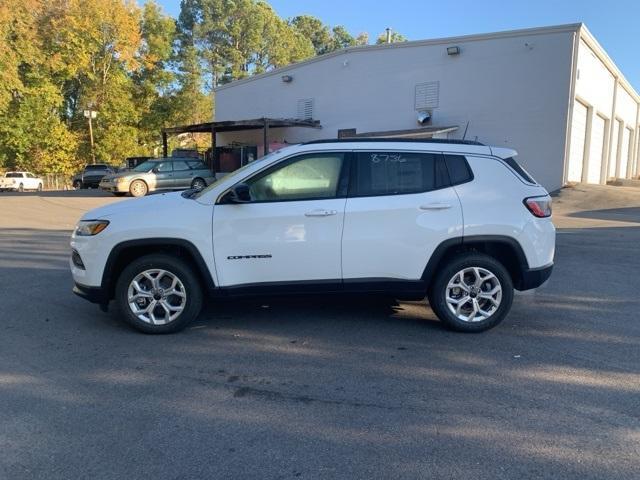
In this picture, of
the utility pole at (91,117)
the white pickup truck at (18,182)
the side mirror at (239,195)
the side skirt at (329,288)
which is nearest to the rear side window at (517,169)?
the side skirt at (329,288)

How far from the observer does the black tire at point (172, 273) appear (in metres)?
4.89

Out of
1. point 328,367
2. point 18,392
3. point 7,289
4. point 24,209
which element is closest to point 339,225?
point 328,367

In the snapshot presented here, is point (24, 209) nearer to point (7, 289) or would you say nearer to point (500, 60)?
point (7, 289)

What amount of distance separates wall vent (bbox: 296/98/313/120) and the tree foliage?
1835cm

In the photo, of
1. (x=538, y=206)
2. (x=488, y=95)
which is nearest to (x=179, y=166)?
(x=488, y=95)

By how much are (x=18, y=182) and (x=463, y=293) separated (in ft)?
126

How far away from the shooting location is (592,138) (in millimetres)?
25219

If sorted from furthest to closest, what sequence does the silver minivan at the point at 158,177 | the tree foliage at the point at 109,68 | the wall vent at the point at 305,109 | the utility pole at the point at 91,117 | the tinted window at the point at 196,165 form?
the utility pole at the point at 91,117 < the tree foliage at the point at 109,68 < the wall vent at the point at 305,109 < the tinted window at the point at 196,165 < the silver minivan at the point at 158,177

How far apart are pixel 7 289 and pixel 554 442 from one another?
248 inches

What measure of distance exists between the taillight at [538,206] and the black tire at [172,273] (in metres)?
3.19

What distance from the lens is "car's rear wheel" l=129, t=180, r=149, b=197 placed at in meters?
21.9

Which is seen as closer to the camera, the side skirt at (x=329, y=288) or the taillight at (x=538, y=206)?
the side skirt at (x=329, y=288)

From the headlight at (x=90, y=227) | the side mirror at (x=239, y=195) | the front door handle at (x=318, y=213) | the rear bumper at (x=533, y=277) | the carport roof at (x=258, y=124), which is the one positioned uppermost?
the carport roof at (x=258, y=124)

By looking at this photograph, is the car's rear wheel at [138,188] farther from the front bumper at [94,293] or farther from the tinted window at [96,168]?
the front bumper at [94,293]
